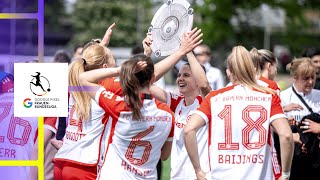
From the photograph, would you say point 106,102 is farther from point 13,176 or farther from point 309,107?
point 309,107

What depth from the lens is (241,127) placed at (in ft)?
18.8

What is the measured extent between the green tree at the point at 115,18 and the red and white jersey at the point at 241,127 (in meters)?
41.1

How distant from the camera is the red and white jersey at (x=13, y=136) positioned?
6.43 m

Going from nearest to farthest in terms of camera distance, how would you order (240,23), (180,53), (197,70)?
1. (180,53)
2. (197,70)
3. (240,23)

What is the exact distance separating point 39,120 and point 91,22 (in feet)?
137

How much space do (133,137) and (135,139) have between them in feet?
0.06

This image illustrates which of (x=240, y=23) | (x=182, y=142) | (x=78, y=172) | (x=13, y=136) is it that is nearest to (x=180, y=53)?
(x=182, y=142)

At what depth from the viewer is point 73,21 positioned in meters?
46.8

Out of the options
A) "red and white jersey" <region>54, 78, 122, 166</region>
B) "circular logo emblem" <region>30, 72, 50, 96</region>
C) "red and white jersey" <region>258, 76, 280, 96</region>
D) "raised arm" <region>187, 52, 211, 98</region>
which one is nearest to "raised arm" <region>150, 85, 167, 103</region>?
"raised arm" <region>187, 52, 211, 98</region>

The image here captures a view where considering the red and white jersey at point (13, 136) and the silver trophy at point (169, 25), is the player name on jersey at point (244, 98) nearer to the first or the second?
the silver trophy at point (169, 25)

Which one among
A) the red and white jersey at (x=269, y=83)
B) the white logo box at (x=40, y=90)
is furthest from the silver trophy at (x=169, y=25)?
the red and white jersey at (x=269, y=83)

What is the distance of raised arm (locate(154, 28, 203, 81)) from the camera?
19.7 ft

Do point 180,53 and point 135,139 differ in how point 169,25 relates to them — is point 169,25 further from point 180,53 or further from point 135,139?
point 135,139

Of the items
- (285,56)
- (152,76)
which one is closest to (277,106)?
(152,76)
